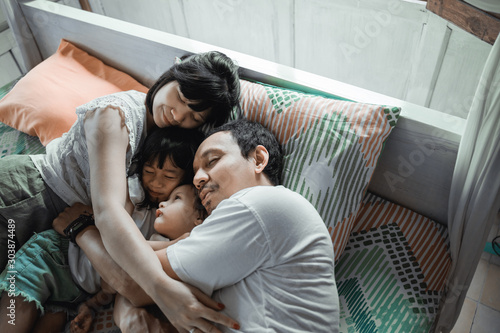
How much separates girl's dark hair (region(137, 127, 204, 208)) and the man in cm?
39

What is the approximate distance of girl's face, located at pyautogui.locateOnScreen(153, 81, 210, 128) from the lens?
137 cm

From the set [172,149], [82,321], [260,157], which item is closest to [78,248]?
[82,321]

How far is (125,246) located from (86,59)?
133cm

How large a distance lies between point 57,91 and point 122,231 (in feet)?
3.39

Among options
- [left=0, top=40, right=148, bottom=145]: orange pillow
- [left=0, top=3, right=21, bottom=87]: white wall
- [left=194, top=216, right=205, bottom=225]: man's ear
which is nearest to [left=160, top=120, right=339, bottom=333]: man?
[left=194, top=216, right=205, bottom=225]: man's ear

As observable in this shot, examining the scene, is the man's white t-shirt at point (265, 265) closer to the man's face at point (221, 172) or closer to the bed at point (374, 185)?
the man's face at point (221, 172)

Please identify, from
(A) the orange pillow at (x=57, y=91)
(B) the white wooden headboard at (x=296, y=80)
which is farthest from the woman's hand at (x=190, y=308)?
(A) the orange pillow at (x=57, y=91)

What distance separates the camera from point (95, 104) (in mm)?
1294

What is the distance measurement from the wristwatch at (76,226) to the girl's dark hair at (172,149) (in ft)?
0.60

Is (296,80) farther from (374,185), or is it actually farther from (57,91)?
(57,91)

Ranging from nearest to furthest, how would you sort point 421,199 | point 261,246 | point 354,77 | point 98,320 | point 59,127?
point 261,246 < point 98,320 < point 421,199 < point 59,127 < point 354,77

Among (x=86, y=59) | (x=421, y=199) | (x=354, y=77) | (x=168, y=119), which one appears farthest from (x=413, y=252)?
(x=86, y=59)

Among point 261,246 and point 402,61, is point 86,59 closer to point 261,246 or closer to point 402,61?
point 261,246

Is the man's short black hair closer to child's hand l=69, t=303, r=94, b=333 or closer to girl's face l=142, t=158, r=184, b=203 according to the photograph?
girl's face l=142, t=158, r=184, b=203
